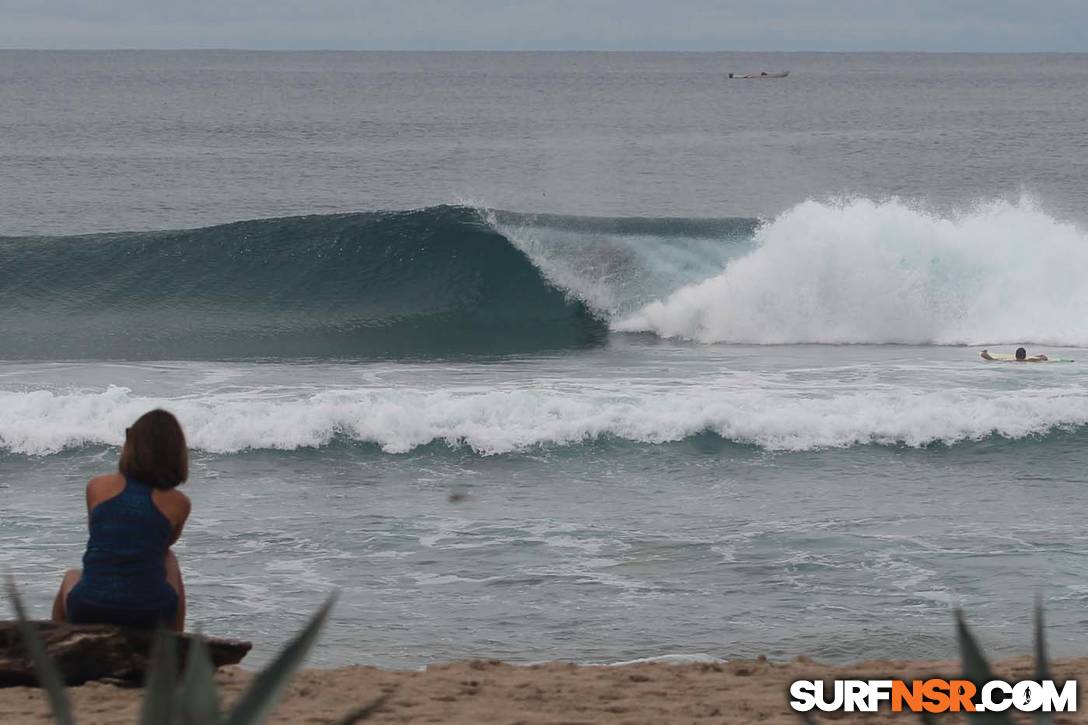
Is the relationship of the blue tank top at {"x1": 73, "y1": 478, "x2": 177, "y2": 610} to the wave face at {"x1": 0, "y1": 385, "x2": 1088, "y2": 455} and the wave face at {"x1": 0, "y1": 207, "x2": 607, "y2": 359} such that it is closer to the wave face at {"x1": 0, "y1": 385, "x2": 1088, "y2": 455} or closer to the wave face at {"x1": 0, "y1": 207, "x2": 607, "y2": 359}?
the wave face at {"x1": 0, "y1": 385, "x2": 1088, "y2": 455}

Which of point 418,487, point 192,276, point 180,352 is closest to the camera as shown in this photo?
point 418,487

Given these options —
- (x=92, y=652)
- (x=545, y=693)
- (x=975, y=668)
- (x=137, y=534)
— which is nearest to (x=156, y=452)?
(x=137, y=534)

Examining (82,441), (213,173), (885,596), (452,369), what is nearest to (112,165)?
(213,173)

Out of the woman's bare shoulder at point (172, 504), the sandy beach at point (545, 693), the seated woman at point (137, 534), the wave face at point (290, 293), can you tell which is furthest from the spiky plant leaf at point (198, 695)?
the wave face at point (290, 293)

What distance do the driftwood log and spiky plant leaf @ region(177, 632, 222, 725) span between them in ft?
8.65

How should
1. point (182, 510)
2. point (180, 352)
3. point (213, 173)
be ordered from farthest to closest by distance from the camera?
1. point (213, 173)
2. point (180, 352)
3. point (182, 510)

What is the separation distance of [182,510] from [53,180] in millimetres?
37796

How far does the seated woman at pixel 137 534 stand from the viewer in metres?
5.09

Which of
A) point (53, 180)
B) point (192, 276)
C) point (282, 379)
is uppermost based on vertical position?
point (53, 180)

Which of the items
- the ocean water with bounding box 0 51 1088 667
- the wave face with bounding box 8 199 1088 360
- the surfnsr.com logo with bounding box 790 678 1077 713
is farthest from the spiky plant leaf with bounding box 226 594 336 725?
the wave face with bounding box 8 199 1088 360

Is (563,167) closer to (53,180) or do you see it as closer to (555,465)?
(53,180)

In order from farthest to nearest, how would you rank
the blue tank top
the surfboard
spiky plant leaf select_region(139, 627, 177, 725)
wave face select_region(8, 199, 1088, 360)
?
wave face select_region(8, 199, 1088, 360) < the surfboard < the blue tank top < spiky plant leaf select_region(139, 627, 177, 725)

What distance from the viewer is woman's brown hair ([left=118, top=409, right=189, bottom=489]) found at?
504cm

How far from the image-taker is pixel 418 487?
11734 millimetres
